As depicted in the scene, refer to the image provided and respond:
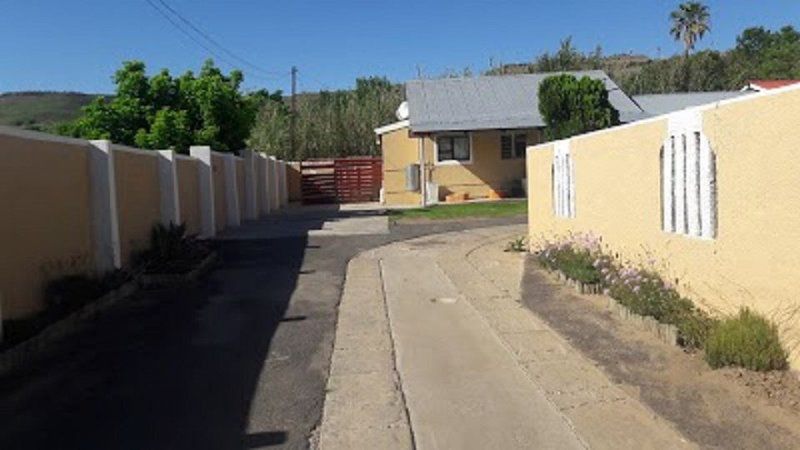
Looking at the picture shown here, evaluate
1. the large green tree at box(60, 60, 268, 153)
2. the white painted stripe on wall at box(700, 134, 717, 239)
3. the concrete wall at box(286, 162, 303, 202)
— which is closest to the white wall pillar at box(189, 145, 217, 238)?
the large green tree at box(60, 60, 268, 153)

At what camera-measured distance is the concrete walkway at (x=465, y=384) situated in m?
5.25

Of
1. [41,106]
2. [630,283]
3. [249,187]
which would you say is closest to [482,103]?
[249,187]

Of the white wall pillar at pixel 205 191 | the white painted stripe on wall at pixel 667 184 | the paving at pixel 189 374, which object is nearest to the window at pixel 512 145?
the white wall pillar at pixel 205 191

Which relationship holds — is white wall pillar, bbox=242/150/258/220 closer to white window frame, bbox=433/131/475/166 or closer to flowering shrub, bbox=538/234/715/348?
white window frame, bbox=433/131/475/166

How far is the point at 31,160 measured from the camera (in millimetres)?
9242

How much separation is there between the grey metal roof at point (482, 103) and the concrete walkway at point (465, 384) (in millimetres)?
20325

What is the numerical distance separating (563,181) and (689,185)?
578cm

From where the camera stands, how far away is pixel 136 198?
13.8 metres

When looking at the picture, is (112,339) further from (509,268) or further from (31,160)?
(509,268)

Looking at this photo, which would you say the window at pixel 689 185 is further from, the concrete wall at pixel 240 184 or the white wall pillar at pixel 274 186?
the white wall pillar at pixel 274 186

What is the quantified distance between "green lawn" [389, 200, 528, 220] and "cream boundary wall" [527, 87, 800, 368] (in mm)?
14819

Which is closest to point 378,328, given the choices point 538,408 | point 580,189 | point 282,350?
point 282,350

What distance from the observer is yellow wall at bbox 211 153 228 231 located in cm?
2223

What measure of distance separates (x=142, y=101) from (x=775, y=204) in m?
22.0
